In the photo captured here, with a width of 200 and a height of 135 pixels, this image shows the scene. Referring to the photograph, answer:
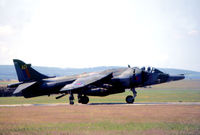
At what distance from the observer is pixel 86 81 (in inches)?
1087

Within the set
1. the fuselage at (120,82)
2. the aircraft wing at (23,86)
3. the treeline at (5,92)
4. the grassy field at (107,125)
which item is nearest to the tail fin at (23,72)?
the aircraft wing at (23,86)

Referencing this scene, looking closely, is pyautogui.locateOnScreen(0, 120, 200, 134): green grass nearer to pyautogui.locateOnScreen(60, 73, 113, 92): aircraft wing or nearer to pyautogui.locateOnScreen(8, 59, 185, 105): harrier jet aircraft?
pyautogui.locateOnScreen(60, 73, 113, 92): aircraft wing

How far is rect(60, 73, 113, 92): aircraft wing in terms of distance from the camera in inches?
1053

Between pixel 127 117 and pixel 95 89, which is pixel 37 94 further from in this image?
pixel 127 117

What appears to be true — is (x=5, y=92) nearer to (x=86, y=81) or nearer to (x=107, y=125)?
(x=86, y=81)

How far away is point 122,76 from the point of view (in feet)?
92.3

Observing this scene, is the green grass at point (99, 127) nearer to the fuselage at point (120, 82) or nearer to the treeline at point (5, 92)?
the fuselage at point (120, 82)

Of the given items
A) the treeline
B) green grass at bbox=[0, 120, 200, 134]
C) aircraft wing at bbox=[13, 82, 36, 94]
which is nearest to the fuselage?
aircraft wing at bbox=[13, 82, 36, 94]

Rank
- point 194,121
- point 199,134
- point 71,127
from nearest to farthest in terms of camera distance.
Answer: point 199,134 → point 71,127 → point 194,121

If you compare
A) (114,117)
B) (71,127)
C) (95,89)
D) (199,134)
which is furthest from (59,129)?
(95,89)

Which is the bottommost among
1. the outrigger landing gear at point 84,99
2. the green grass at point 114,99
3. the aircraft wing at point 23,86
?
the green grass at point 114,99

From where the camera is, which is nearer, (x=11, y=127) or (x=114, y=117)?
(x=11, y=127)

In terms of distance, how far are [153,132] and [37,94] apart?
19400 millimetres

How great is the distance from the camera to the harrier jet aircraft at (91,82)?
90.5 ft
